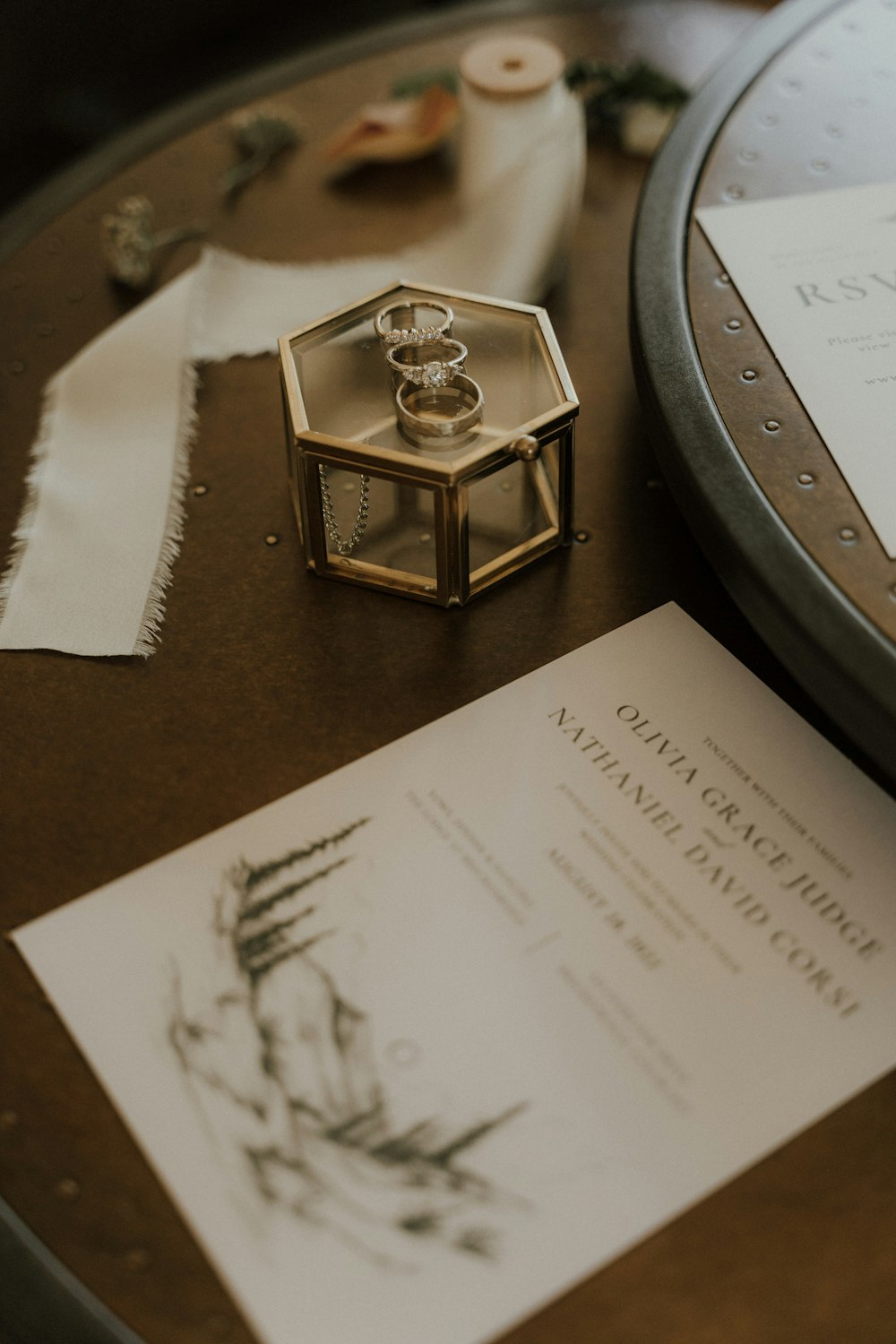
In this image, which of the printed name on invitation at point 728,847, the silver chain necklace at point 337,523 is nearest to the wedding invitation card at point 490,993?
the printed name on invitation at point 728,847

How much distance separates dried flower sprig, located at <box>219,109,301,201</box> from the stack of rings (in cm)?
34

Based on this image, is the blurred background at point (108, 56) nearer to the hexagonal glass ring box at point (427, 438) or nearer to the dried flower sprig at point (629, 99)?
the dried flower sprig at point (629, 99)

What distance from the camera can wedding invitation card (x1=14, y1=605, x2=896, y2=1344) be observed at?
1.26ft

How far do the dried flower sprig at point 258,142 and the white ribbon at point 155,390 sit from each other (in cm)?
11

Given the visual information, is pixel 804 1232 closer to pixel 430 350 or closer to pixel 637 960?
pixel 637 960

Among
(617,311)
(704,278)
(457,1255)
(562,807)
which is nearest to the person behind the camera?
(457,1255)

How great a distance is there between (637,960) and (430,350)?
0.31 metres

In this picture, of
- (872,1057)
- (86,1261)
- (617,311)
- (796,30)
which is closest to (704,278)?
(617,311)

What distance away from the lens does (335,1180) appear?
39 cm

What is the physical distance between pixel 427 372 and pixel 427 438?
0.13ft

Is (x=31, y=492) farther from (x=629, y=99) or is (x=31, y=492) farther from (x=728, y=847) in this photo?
(x=629, y=99)

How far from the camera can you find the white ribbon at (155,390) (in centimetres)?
59

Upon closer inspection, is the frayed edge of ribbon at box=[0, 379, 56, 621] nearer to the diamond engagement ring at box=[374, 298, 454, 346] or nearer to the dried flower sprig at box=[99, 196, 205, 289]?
the dried flower sprig at box=[99, 196, 205, 289]

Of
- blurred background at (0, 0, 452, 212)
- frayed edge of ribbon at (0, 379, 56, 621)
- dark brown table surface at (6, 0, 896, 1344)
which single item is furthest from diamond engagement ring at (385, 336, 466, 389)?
blurred background at (0, 0, 452, 212)
